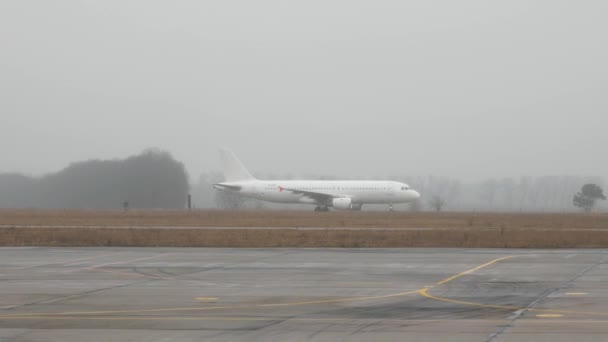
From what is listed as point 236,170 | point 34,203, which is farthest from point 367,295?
point 34,203

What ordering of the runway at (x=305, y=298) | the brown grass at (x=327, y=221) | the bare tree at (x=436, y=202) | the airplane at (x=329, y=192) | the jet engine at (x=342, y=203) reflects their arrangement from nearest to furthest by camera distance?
the runway at (x=305, y=298)
the brown grass at (x=327, y=221)
the jet engine at (x=342, y=203)
the airplane at (x=329, y=192)
the bare tree at (x=436, y=202)

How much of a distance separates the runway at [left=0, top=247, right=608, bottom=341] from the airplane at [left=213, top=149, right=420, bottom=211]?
161 feet

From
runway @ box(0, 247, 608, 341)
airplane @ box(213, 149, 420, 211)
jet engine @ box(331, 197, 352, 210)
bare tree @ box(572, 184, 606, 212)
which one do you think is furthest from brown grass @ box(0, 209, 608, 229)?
bare tree @ box(572, 184, 606, 212)

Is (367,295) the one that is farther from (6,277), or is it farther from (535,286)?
(6,277)

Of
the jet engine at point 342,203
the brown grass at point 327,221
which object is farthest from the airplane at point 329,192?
the brown grass at point 327,221

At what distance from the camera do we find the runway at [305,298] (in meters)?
11.3

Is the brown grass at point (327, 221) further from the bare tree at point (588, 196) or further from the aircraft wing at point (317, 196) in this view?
the bare tree at point (588, 196)

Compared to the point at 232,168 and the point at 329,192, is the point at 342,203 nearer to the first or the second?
the point at 329,192

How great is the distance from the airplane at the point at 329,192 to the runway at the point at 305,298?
49.0 m

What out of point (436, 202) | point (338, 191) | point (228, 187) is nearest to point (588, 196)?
point (436, 202)

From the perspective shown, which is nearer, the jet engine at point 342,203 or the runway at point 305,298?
the runway at point 305,298

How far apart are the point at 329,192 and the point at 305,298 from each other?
198ft

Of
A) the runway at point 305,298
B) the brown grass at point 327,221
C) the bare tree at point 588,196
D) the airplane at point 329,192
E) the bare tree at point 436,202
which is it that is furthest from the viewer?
the bare tree at point 588,196

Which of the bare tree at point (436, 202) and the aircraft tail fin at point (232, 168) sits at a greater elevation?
the aircraft tail fin at point (232, 168)
